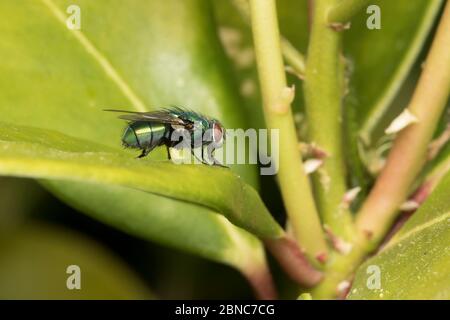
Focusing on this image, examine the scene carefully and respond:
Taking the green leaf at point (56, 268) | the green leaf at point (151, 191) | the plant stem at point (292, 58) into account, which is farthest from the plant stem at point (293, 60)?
the green leaf at point (56, 268)

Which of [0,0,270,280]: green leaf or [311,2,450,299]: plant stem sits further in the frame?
[0,0,270,280]: green leaf

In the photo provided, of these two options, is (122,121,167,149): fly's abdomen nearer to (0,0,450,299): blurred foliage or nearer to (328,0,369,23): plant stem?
(0,0,450,299): blurred foliage

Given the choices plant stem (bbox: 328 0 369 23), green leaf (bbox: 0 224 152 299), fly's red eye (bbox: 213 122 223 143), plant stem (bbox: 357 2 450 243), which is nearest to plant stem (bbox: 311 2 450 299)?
plant stem (bbox: 357 2 450 243)

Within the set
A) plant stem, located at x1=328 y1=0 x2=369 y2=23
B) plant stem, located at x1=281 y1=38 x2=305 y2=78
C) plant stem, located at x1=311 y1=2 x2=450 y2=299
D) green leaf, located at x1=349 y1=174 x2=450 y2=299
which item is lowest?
green leaf, located at x1=349 y1=174 x2=450 y2=299

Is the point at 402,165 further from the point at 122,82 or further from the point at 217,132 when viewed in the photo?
the point at 122,82

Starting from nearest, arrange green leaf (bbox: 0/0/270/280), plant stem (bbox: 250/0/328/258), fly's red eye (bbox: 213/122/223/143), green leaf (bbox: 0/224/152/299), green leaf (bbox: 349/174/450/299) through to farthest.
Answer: green leaf (bbox: 349/174/450/299) → plant stem (bbox: 250/0/328/258) → fly's red eye (bbox: 213/122/223/143) → green leaf (bbox: 0/0/270/280) → green leaf (bbox: 0/224/152/299)
